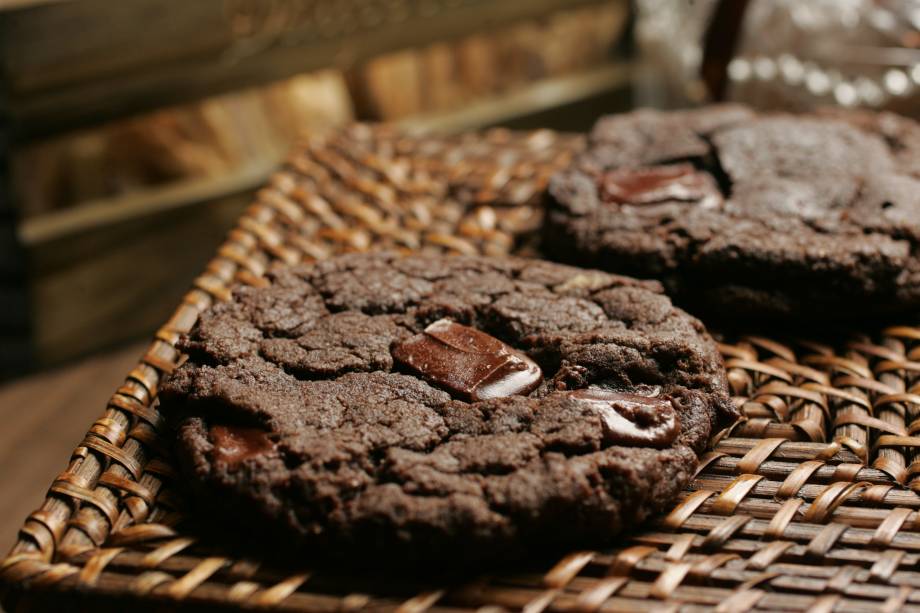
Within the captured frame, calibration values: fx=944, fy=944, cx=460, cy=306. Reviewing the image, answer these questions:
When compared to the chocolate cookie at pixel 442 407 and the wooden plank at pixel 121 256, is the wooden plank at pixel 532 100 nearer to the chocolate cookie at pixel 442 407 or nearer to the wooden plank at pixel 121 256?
the wooden plank at pixel 121 256

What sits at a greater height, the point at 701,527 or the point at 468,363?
the point at 468,363

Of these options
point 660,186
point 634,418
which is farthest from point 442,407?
point 660,186

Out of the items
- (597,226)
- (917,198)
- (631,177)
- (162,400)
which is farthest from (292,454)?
(917,198)

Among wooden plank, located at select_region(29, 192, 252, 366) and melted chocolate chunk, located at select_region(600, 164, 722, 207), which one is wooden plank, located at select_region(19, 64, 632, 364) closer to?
wooden plank, located at select_region(29, 192, 252, 366)

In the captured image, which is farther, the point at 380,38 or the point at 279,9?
the point at 380,38

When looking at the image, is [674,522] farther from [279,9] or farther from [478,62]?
[478,62]

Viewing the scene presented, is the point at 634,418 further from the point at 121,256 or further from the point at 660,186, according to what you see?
the point at 121,256

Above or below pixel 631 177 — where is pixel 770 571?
below

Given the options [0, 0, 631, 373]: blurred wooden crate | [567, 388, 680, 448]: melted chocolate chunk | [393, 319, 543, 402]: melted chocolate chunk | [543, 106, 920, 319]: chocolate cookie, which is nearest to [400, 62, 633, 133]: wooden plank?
[0, 0, 631, 373]: blurred wooden crate
